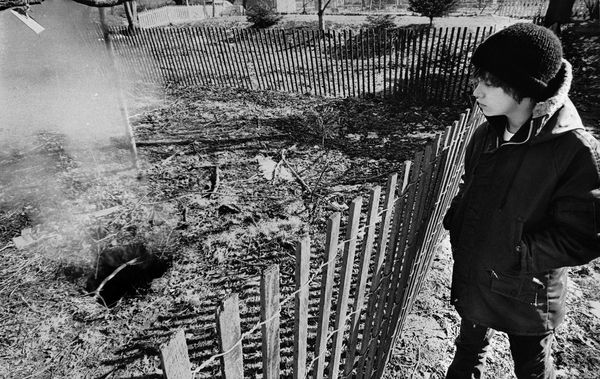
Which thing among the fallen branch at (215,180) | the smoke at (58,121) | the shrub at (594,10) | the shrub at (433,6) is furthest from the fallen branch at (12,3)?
the shrub at (594,10)

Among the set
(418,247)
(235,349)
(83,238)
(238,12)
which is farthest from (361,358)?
(238,12)

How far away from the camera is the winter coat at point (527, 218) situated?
4.19 feet

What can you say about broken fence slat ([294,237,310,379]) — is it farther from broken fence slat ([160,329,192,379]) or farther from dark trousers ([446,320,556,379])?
dark trousers ([446,320,556,379])

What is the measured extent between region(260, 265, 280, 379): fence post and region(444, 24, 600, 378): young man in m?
1.07

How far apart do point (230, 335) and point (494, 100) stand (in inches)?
52.9

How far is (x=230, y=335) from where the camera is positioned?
0.83 meters

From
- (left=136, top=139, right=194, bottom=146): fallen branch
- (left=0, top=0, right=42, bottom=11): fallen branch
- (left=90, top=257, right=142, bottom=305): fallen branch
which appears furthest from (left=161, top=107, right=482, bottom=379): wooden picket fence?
(left=136, top=139, right=194, bottom=146): fallen branch

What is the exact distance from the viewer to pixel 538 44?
1.29m

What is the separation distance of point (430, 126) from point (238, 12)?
33.7 m

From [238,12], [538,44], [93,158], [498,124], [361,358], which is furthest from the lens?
[238,12]

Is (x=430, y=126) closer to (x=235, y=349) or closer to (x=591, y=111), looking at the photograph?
(x=591, y=111)

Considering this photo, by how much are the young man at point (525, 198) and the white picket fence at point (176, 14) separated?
2829 centimetres

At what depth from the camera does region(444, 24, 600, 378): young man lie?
1284 millimetres

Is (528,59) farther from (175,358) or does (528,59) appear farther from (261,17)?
(261,17)
